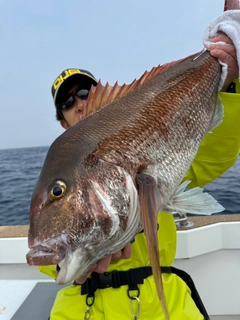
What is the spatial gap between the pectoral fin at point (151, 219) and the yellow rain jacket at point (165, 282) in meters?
0.63

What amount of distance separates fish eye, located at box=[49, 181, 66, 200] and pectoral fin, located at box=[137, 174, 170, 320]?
1.02 feet

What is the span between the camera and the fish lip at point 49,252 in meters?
1.12

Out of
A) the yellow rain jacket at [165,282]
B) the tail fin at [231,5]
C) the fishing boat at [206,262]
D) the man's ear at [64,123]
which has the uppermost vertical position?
the tail fin at [231,5]

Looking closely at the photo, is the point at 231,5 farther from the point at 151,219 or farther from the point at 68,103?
the point at 151,219

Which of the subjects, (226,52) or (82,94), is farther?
(82,94)

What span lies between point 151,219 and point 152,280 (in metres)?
0.80

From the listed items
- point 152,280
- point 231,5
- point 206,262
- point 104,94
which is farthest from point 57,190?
point 206,262

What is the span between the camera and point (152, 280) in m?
1.81

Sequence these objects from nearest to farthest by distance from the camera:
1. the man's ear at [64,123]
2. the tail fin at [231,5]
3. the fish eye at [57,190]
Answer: the fish eye at [57,190] < the tail fin at [231,5] < the man's ear at [64,123]

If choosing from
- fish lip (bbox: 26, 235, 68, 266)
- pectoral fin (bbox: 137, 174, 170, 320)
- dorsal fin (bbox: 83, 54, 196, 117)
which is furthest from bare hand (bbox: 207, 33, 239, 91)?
fish lip (bbox: 26, 235, 68, 266)

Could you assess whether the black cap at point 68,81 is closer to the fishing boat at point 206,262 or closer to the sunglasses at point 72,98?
the sunglasses at point 72,98

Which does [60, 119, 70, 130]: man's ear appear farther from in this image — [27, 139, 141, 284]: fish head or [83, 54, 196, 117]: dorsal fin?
[27, 139, 141, 284]: fish head

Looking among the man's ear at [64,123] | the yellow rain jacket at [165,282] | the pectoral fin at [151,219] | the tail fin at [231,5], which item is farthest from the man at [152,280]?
the man's ear at [64,123]

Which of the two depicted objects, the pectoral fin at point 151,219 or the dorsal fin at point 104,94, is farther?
the dorsal fin at point 104,94
